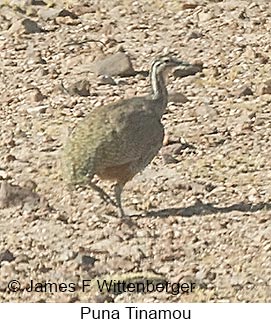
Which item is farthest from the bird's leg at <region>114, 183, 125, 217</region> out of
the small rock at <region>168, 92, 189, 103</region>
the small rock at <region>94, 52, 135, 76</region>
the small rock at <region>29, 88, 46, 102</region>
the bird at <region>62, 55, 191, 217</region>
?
the small rock at <region>94, 52, 135, 76</region>

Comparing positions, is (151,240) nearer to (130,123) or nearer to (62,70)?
(130,123)

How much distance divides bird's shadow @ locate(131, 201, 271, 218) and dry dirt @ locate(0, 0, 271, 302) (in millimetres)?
14

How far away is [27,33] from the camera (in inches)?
558

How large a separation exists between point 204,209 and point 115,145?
0.87 meters

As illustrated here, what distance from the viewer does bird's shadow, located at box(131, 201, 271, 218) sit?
1013 centimetres

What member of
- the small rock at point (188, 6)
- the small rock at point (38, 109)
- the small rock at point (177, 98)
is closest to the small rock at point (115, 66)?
the small rock at point (177, 98)

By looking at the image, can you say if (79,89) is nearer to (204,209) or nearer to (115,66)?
(115,66)

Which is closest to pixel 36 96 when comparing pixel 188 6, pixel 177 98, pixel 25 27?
pixel 177 98

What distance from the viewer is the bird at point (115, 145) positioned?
970cm

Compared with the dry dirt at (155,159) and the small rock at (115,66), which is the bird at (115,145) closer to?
the dry dirt at (155,159)

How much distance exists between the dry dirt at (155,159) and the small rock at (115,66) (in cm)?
10

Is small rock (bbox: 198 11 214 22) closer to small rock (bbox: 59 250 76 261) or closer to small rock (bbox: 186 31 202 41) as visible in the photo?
small rock (bbox: 186 31 202 41)
